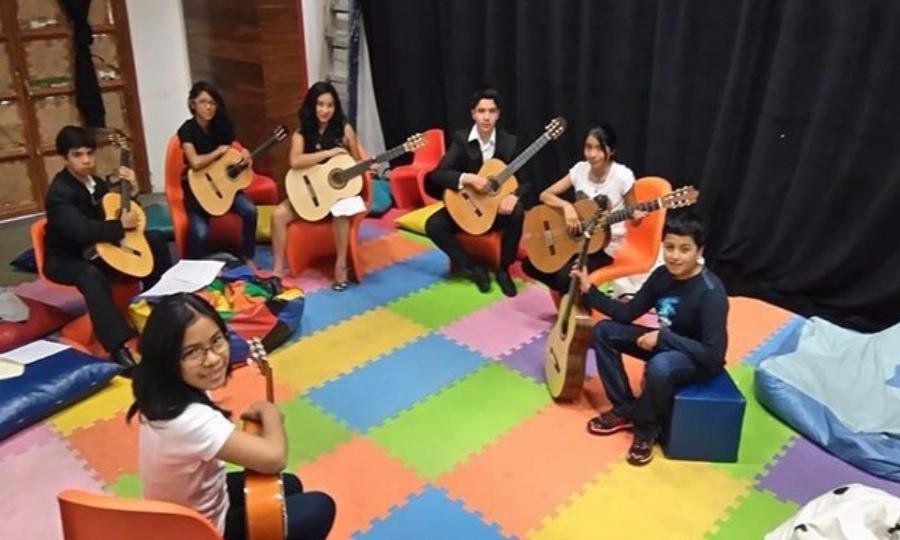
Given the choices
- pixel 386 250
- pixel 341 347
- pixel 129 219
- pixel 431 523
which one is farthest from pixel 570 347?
pixel 129 219

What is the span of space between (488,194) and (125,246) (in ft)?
5.87

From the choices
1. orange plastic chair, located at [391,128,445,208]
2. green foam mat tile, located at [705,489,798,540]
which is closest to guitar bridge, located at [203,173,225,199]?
orange plastic chair, located at [391,128,445,208]

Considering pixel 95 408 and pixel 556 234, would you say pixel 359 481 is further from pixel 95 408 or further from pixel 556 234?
pixel 556 234

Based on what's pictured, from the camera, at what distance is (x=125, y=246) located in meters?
3.57

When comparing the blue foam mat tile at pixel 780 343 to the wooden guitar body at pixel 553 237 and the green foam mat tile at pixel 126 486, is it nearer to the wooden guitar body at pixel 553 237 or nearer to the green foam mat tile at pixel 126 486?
the wooden guitar body at pixel 553 237

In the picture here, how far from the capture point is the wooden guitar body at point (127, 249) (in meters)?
3.50

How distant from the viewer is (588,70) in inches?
177

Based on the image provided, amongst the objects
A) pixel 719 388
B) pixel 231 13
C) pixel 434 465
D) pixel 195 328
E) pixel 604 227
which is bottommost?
pixel 434 465

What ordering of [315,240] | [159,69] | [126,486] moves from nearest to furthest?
[126,486] → [315,240] → [159,69]

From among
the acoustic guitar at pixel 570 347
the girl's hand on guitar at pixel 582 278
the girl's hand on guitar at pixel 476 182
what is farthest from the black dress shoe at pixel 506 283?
the girl's hand on guitar at pixel 582 278

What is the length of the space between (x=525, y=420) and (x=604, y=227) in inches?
39.3

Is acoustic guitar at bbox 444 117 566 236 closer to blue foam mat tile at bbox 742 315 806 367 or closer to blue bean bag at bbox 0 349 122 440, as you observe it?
blue foam mat tile at bbox 742 315 806 367

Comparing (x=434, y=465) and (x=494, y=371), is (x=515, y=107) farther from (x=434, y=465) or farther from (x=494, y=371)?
(x=434, y=465)

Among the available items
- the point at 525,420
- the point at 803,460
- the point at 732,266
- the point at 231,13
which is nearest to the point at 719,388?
the point at 803,460
